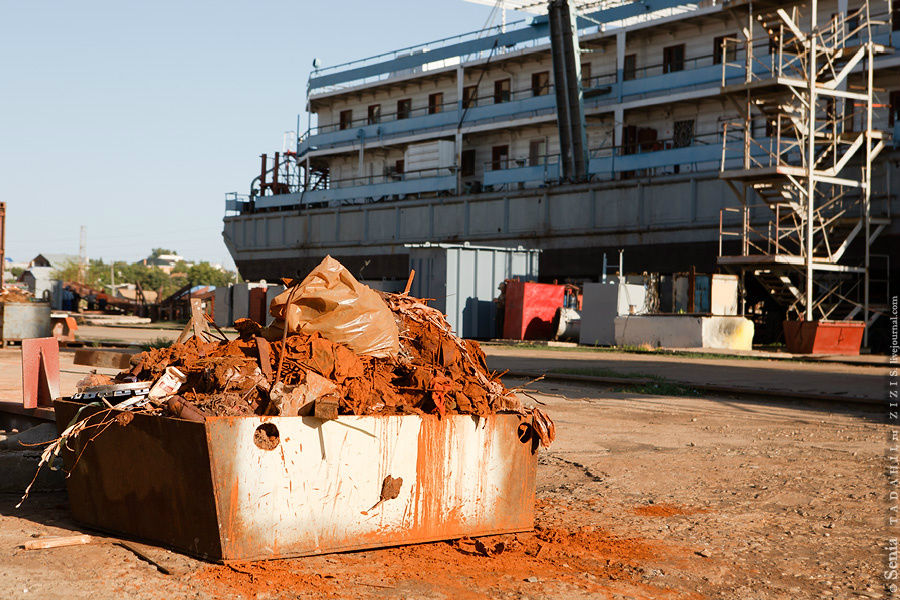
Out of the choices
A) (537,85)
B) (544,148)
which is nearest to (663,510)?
(544,148)

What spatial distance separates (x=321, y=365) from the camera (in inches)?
181

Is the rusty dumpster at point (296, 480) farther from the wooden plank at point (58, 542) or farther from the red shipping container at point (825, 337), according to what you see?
the red shipping container at point (825, 337)

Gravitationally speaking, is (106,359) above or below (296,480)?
above

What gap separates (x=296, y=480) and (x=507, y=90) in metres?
37.9

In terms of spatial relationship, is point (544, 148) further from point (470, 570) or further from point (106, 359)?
point (470, 570)

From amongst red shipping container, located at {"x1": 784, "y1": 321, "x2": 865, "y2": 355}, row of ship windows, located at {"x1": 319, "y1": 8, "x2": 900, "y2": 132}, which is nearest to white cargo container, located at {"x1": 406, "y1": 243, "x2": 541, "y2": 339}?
red shipping container, located at {"x1": 784, "y1": 321, "x2": 865, "y2": 355}

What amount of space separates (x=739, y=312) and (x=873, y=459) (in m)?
19.1

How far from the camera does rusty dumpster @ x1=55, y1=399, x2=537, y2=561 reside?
13.6ft

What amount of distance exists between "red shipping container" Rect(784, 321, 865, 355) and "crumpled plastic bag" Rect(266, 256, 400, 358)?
18.5 meters

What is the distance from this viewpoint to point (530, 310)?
2709 cm

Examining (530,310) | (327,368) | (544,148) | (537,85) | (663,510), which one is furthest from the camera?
(537,85)

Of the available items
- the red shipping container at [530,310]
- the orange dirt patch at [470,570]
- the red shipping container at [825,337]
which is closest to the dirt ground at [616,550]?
the orange dirt patch at [470,570]

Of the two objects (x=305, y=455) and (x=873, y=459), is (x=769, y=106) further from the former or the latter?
(x=305, y=455)

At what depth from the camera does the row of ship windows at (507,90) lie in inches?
1355
